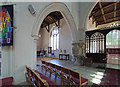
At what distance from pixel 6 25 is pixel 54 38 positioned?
8712 mm

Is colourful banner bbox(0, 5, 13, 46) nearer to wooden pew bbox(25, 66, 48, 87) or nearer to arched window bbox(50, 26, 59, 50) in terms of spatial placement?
wooden pew bbox(25, 66, 48, 87)

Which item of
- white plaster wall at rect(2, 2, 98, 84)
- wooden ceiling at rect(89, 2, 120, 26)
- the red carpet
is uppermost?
wooden ceiling at rect(89, 2, 120, 26)

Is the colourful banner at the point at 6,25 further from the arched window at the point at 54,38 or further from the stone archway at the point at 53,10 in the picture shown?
the arched window at the point at 54,38

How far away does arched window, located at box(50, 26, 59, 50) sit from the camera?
10367mm

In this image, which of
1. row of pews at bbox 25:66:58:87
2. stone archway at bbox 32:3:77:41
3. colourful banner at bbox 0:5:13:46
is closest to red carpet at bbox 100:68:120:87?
row of pews at bbox 25:66:58:87

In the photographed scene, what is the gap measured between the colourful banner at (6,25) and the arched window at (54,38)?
817 cm

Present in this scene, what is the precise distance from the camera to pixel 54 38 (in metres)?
10.8

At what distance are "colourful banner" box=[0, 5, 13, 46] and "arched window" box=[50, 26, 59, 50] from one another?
817 cm

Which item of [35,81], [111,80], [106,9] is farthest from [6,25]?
[106,9]

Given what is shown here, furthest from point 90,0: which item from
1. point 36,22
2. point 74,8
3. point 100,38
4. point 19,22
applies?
point 19,22

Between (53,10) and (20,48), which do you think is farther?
(53,10)

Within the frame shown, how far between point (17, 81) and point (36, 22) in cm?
218

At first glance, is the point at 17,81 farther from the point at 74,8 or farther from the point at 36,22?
the point at 74,8

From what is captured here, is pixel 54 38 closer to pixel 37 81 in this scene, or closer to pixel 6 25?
pixel 6 25
